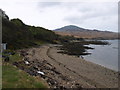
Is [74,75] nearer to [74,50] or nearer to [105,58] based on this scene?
[105,58]

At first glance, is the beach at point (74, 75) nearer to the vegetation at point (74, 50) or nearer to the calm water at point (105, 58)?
the calm water at point (105, 58)

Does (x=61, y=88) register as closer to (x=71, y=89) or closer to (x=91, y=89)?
(x=71, y=89)

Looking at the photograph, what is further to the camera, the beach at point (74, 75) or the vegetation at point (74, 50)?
the vegetation at point (74, 50)

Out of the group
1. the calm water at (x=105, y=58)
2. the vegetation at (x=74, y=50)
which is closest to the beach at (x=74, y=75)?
the calm water at (x=105, y=58)

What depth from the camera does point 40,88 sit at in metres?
11.6

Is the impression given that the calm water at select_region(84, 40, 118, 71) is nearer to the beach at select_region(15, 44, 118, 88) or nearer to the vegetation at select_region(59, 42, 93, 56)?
the vegetation at select_region(59, 42, 93, 56)

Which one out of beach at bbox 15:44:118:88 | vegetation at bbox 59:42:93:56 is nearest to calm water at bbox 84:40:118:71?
vegetation at bbox 59:42:93:56

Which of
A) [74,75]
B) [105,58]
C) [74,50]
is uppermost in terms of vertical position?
[74,50]

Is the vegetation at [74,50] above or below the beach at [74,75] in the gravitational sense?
above

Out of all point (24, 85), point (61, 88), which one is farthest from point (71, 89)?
point (24, 85)

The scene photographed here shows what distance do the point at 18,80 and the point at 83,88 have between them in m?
6.60

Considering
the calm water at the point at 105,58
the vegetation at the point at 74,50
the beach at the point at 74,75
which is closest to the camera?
the beach at the point at 74,75

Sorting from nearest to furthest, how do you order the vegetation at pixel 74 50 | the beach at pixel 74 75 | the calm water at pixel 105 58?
the beach at pixel 74 75
the calm water at pixel 105 58
the vegetation at pixel 74 50

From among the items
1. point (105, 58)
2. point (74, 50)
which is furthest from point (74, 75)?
point (74, 50)
